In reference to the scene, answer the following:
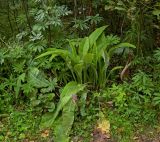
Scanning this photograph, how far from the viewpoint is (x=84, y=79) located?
4.85m

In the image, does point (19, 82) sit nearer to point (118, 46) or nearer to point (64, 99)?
point (64, 99)

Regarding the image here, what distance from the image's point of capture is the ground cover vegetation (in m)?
4.50

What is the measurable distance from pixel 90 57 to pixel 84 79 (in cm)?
35

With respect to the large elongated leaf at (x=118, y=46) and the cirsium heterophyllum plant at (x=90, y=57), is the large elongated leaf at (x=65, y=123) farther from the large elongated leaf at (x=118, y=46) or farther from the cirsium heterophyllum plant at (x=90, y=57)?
the large elongated leaf at (x=118, y=46)

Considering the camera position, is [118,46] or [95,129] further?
[118,46]

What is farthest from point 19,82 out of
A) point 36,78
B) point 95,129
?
point 95,129

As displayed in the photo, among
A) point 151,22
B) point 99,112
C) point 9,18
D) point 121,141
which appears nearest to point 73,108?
point 99,112

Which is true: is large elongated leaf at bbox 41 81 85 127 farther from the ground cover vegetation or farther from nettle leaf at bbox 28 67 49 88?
nettle leaf at bbox 28 67 49 88

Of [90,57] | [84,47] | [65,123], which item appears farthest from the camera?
[84,47]

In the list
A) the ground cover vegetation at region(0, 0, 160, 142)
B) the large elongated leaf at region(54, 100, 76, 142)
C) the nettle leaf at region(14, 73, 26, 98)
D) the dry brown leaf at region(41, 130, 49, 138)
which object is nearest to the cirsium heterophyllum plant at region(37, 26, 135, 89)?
the ground cover vegetation at region(0, 0, 160, 142)

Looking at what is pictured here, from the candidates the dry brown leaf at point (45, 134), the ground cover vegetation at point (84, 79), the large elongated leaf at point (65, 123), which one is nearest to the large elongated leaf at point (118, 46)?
the ground cover vegetation at point (84, 79)

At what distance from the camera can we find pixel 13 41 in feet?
17.9

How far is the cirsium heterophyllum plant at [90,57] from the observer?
15.5ft

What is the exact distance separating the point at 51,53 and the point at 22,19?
3.62 feet
